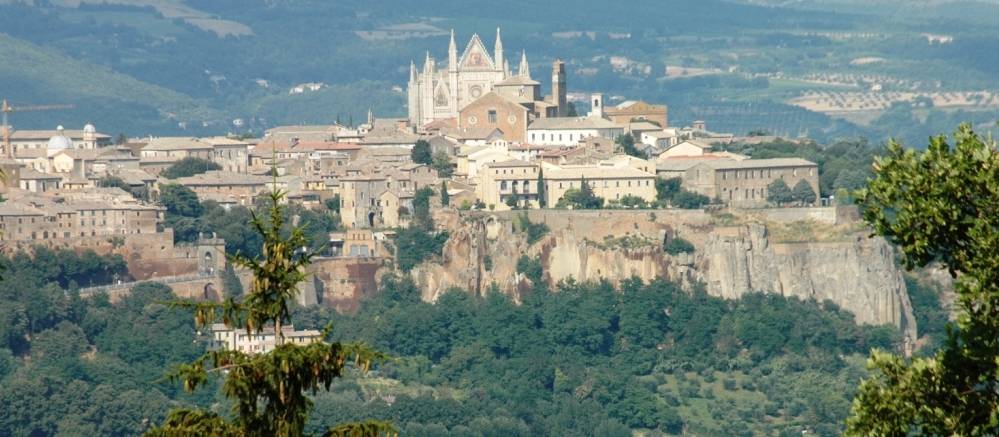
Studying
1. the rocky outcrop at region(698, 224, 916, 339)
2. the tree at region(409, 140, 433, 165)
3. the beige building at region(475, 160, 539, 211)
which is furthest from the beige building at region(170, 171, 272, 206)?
the rocky outcrop at region(698, 224, 916, 339)

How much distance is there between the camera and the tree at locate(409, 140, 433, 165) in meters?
72.7

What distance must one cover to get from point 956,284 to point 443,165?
56136mm

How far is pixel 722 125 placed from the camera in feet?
529

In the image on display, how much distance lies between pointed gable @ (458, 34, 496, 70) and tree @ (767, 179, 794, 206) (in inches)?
763

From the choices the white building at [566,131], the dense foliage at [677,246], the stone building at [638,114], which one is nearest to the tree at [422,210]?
the dense foliage at [677,246]

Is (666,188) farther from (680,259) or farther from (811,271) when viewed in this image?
(811,271)

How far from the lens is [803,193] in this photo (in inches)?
2731

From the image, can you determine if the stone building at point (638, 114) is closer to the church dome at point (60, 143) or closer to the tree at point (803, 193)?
the tree at point (803, 193)

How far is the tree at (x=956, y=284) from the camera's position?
50.7 feet

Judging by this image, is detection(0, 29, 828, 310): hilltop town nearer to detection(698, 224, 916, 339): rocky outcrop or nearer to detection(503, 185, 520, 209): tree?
detection(503, 185, 520, 209): tree

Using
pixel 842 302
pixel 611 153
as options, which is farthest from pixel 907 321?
pixel 611 153

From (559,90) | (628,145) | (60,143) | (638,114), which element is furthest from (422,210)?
(638,114)

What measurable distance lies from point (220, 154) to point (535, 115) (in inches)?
344

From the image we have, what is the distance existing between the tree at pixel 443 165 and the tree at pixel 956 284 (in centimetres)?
5494
